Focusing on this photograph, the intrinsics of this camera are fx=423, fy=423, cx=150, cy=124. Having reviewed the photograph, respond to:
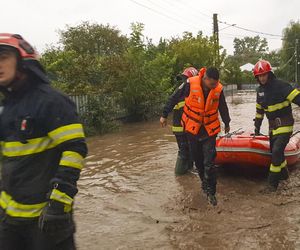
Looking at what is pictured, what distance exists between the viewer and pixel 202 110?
6062 millimetres

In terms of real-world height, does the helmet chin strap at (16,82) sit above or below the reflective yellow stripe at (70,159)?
above

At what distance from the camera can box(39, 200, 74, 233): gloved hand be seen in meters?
2.38

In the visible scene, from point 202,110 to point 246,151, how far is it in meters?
1.44

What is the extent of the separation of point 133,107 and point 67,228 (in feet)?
51.4

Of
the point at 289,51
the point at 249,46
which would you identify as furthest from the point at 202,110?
the point at 249,46

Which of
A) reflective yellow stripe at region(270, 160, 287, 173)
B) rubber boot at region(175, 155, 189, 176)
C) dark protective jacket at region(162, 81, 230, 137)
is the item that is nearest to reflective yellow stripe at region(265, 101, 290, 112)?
dark protective jacket at region(162, 81, 230, 137)

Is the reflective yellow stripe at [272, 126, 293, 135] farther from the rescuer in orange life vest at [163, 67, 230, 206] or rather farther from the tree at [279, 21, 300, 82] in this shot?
the tree at [279, 21, 300, 82]

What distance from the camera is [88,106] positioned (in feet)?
48.2

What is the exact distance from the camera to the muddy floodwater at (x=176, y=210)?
15.7 feet

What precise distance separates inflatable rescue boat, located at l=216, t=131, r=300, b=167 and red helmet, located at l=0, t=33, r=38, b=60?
5.08m

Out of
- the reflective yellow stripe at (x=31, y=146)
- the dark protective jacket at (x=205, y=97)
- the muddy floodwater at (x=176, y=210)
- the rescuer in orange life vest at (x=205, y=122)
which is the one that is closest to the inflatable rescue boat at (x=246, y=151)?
the muddy floodwater at (x=176, y=210)

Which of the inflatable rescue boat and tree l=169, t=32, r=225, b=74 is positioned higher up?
tree l=169, t=32, r=225, b=74

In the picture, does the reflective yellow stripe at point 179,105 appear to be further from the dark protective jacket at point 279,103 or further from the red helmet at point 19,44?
the red helmet at point 19,44

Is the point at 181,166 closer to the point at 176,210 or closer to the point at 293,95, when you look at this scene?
the point at 176,210
